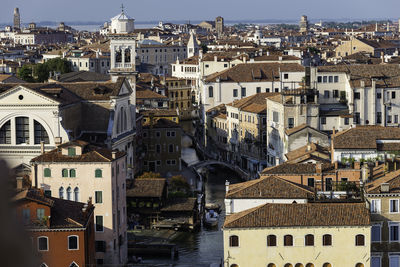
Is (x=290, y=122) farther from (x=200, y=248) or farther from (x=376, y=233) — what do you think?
(x=376, y=233)

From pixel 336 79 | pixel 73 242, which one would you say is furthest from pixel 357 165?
pixel 336 79

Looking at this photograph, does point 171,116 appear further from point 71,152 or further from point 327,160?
point 71,152

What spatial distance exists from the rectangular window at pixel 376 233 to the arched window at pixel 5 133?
35.1 feet

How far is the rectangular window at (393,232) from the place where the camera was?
43.1 ft

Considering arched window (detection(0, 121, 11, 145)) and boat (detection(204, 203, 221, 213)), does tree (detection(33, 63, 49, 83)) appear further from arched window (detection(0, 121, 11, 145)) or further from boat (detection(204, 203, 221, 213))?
boat (detection(204, 203, 221, 213))

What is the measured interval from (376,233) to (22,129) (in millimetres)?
10696

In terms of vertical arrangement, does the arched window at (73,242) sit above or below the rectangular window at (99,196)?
below

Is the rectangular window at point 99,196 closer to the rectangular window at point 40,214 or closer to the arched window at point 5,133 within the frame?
the rectangular window at point 40,214

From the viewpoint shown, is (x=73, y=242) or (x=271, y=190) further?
(x=271, y=190)

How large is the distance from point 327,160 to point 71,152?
6107mm

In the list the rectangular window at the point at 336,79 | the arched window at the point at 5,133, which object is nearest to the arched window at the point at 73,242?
the arched window at the point at 5,133

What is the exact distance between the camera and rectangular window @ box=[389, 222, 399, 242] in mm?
13141

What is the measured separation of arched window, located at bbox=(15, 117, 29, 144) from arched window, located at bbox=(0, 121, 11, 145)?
218mm

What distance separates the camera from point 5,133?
830 inches
